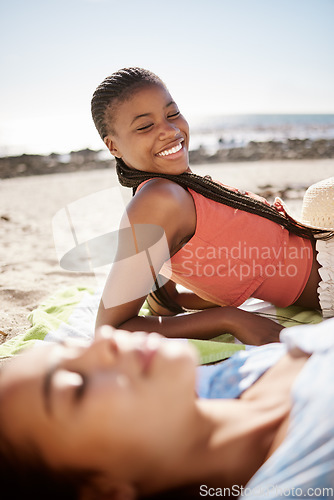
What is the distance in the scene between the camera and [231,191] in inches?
87.0

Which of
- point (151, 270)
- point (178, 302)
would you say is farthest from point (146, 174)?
point (178, 302)

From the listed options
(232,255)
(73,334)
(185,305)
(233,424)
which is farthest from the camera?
(185,305)

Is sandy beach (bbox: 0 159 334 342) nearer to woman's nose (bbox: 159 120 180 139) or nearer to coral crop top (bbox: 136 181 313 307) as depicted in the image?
coral crop top (bbox: 136 181 313 307)

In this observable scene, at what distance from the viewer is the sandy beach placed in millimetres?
3461

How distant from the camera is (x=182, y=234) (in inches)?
79.5

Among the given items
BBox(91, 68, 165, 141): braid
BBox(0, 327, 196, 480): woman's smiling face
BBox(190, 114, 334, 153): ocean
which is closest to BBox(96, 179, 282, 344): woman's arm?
BBox(91, 68, 165, 141): braid

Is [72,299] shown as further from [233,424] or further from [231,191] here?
[233,424]

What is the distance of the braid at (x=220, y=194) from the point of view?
210cm

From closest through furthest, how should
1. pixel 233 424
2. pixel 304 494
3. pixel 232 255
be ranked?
1. pixel 304 494
2. pixel 233 424
3. pixel 232 255

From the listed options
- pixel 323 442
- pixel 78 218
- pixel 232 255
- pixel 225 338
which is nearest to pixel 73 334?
pixel 225 338

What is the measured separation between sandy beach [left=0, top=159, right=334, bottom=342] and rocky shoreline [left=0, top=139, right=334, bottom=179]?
0.66 m

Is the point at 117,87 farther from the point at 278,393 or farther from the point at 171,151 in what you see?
the point at 278,393

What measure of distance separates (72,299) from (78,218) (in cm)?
344

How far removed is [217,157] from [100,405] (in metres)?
12.2
